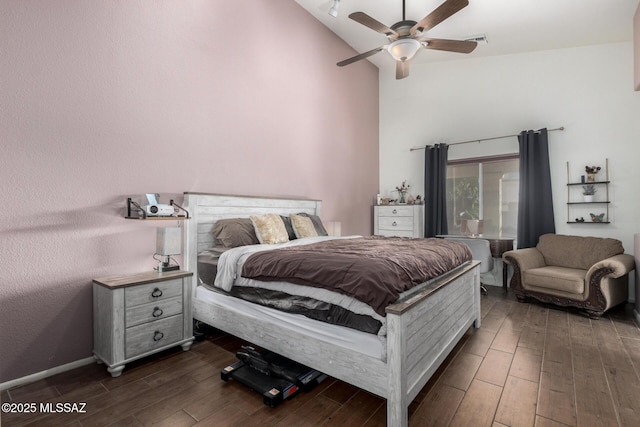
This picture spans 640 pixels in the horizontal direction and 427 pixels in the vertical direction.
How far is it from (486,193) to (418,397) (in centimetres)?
399

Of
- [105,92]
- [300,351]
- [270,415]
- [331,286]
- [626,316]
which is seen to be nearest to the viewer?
[270,415]

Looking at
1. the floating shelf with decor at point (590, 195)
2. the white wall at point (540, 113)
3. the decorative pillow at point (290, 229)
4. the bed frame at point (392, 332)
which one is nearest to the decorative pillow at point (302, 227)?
the decorative pillow at point (290, 229)

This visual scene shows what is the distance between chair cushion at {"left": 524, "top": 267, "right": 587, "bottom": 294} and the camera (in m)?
3.32

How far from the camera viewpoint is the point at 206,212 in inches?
119

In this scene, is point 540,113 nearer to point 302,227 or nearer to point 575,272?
point 575,272

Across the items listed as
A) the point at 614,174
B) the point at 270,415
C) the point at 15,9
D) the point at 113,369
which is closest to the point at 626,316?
the point at 614,174

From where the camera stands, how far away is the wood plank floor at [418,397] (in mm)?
1655

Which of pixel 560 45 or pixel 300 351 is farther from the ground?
pixel 560 45

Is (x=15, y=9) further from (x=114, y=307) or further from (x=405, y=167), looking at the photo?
(x=405, y=167)

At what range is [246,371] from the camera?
203 cm

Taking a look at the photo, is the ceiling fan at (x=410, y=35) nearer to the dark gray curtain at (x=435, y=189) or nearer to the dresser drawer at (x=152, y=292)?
the dark gray curtain at (x=435, y=189)

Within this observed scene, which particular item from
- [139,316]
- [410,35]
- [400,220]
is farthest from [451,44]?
[139,316]

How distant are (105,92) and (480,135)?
4893 millimetres

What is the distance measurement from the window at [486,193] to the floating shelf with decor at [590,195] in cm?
65
